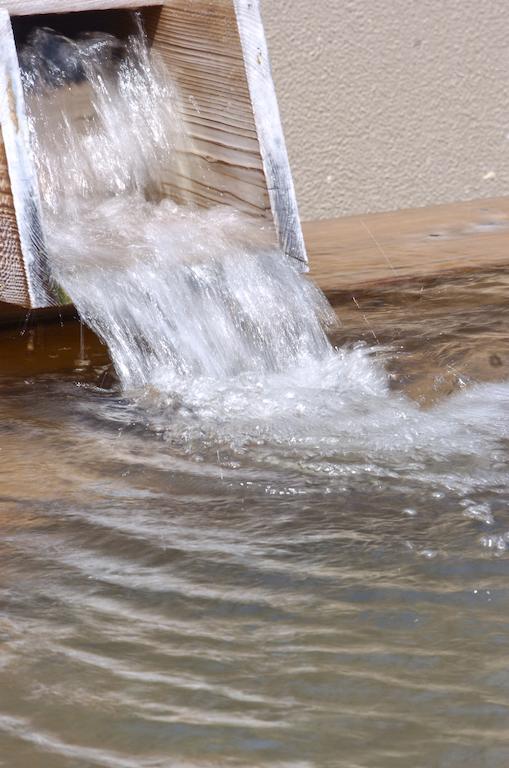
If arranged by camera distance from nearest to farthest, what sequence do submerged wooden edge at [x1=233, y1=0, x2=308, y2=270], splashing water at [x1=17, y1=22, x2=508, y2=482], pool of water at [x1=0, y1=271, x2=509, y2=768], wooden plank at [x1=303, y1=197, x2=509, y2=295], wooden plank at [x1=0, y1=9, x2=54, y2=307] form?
1. pool of water at [x1=0, y1=271, x2=509, y2=768]
2. splashing water at [x1=17, y1=22, x2=508, y2=482]
3. wooden plank at [x1=0, y1=9, x2=54, y2=307]
4. submerged wooden edge at [x1=233, y1=0, x2=308, y2=270]
5. wooden plank at [x1=303, y1=197, x2=509, y2=295]

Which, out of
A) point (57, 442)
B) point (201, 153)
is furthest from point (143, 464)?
point (201, 153)

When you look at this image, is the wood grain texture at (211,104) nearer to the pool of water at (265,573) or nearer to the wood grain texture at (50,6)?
the wood grain texture at (50,6)

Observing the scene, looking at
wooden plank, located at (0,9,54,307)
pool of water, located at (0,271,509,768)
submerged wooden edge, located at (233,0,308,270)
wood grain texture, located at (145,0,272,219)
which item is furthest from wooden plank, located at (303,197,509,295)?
wooden plank, located at (0,9,54,307)

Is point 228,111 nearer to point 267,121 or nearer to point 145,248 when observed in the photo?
point 267,121

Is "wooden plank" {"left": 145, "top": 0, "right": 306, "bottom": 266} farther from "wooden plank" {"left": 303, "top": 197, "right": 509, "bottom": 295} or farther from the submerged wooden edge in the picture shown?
"wooden plank" {"left": 303, "top": 197, "right": 509, "bottom": 295}

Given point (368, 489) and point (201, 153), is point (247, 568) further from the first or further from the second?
point (201, 153)

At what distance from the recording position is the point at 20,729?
115 cm

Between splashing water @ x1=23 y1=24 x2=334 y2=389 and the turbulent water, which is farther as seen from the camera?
splashing water @ x1=23 y1=24 x2=334 y2=389

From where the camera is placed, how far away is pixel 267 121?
2707 mm

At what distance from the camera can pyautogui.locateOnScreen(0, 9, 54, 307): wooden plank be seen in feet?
7.71

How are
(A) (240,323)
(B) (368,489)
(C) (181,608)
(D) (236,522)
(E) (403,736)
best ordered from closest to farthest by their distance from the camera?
1. (E) (403,736)
2. (C) (181,608)
3. (D) (236,522)
4. (B) (368,489)
5. (A) (240,323)

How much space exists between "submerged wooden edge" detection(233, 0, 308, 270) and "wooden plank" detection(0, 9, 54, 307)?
1.90 ft

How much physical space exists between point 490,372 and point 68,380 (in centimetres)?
89

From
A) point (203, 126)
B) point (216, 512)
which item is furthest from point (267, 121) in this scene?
point (216, 512)
